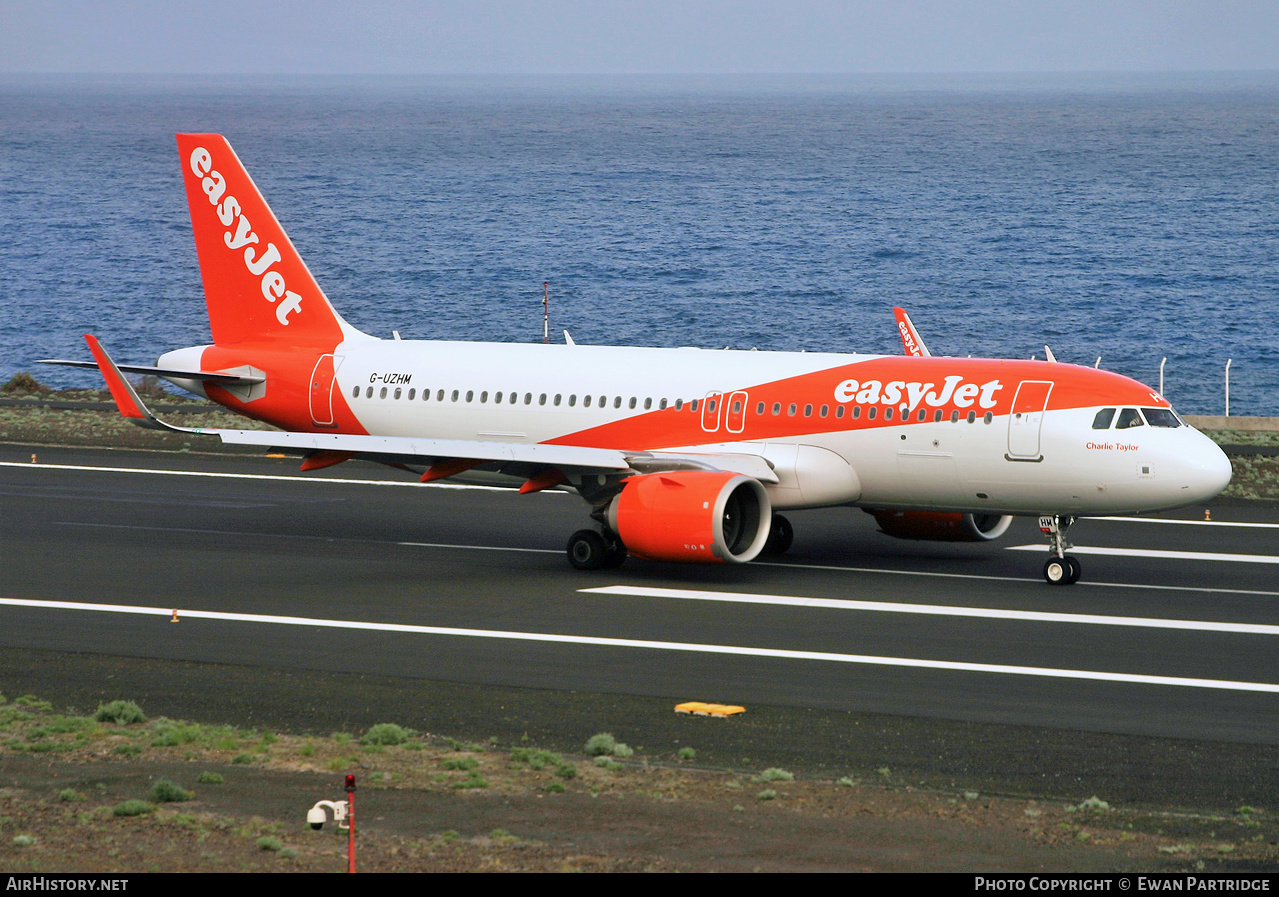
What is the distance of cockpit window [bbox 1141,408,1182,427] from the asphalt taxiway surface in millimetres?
2517

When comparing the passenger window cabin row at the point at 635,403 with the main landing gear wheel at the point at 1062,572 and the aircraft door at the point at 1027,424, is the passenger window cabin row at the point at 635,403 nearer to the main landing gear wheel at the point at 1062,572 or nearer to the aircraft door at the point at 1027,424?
the aircraft door at the point at 1027,424

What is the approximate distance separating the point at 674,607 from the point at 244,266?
12.7 m

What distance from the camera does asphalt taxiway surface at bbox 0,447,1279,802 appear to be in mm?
16328

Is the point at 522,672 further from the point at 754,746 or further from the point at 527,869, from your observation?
the point at 527,869

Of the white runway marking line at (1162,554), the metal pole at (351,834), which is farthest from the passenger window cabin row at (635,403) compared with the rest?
the metal pole at (351,834)

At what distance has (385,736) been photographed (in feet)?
51.2

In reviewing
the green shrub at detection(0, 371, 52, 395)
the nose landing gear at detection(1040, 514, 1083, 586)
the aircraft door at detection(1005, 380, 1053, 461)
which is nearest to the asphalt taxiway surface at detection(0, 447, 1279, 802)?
the nose landing gear at detection(1040, 514, 1083, 586)

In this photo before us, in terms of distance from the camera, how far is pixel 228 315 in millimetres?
31406

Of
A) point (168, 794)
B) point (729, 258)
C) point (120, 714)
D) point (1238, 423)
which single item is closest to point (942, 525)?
point (120, 714)

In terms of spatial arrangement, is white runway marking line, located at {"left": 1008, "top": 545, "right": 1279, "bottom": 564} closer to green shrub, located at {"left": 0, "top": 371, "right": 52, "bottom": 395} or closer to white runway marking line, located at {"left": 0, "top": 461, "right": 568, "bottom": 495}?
white runway marking line, located at {"left": 0, "top": 461, "right": 568, "bottom": 495}

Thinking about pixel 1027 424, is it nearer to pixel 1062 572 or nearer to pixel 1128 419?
pixel 1128 419

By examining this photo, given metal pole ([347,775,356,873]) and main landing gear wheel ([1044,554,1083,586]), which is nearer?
metal pole ([347,775,356,873])
